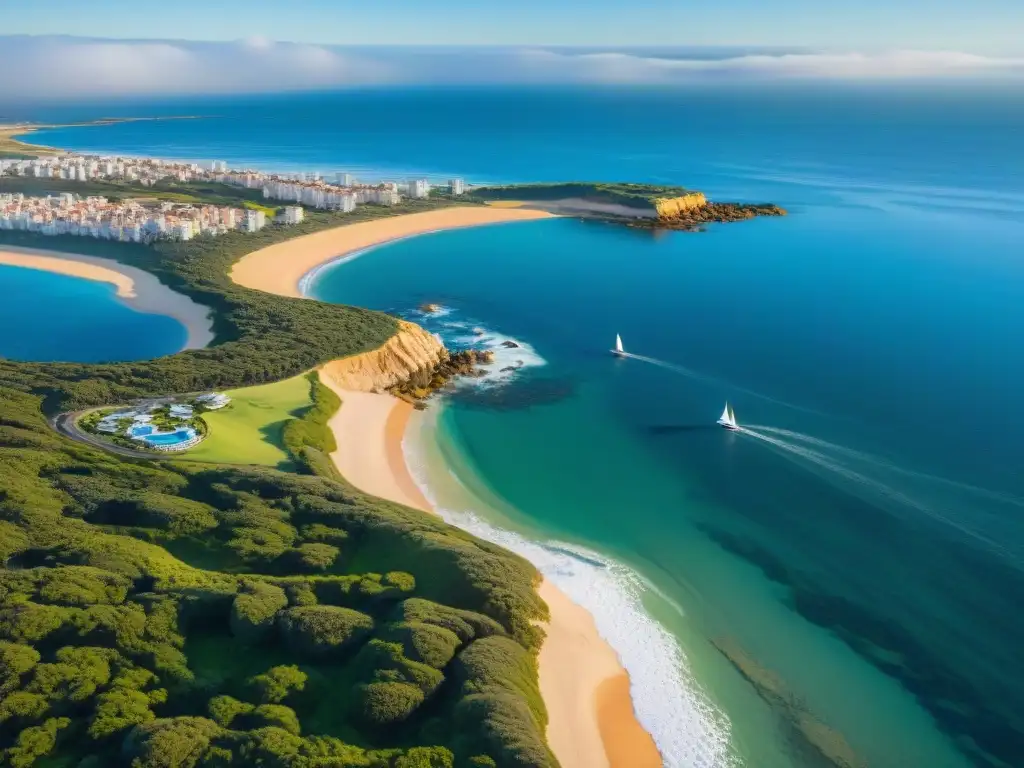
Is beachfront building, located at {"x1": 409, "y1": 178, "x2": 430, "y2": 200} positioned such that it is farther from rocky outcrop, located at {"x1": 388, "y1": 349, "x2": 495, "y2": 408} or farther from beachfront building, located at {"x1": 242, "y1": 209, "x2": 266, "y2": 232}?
rocky outcrop, located at {"x1": 388, "y1": 349, "x2": 495, "y2": 408}

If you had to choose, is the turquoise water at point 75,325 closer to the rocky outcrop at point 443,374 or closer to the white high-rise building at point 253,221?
the rocky outcrop at point 443,374

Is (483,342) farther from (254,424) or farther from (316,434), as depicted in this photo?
(254,424)

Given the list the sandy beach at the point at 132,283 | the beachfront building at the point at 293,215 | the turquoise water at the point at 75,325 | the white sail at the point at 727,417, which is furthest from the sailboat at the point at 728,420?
the beachfront building at the point at 293,215

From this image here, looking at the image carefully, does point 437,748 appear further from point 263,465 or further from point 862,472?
point 862,472

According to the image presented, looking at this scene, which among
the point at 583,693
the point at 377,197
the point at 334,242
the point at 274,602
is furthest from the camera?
the point at 377,197

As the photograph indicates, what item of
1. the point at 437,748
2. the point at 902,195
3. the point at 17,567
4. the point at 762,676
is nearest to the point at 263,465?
the point at 17,567

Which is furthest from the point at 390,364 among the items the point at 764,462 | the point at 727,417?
the point at 764,462
